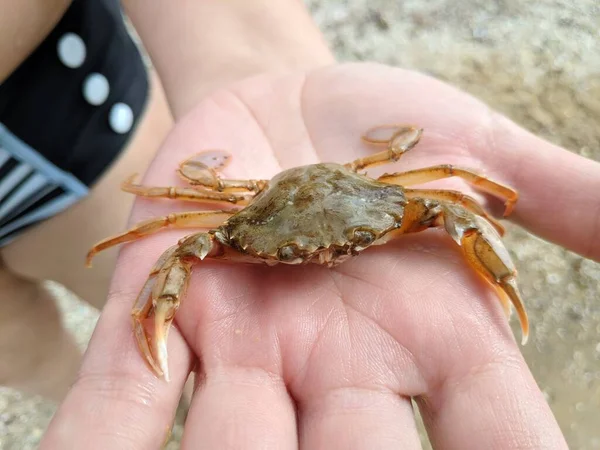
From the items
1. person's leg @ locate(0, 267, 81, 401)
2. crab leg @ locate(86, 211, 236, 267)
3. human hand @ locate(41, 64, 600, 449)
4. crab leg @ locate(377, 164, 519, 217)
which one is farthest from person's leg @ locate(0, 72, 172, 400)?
crab leg @ locate(377, 164, 519, 217)

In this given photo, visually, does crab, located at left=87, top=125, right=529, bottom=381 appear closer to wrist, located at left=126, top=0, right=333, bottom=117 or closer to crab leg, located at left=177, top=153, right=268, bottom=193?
crab leg, located at left=177, top=153, right=268, bottom=193

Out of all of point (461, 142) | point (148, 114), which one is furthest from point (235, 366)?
point (148, 114)

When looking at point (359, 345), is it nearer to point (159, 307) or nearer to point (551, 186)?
point (159, 307)

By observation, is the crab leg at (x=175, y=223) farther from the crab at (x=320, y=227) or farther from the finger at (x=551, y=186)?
the finger at (x=551, y=186)

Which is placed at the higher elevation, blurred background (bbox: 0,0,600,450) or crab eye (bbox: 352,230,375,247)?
crab eye (bbox: 352,230,375,247)

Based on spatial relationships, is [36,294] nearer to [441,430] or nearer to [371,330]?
[371,330]
